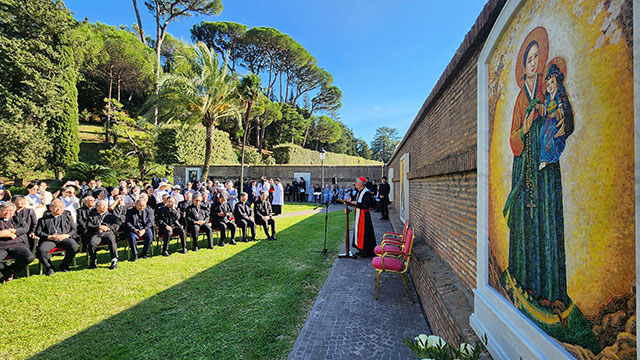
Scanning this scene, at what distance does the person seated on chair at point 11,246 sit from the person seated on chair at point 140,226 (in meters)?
1.59

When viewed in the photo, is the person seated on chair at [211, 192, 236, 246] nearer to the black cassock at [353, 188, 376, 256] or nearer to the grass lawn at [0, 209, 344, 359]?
the grass lawn at [0, 209, 344, 359]

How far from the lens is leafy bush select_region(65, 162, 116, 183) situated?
17.5 metres

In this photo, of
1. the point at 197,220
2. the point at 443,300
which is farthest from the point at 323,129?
the point at 443,300

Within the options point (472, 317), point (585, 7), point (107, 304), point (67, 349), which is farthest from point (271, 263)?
point (585, 7)

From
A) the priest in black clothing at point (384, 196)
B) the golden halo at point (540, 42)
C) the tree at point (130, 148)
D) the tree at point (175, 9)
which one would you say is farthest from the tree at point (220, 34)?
the golden halo at point (540, 42)

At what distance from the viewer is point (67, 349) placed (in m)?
2.80

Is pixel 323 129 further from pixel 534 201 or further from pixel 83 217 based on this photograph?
pixel 534 201

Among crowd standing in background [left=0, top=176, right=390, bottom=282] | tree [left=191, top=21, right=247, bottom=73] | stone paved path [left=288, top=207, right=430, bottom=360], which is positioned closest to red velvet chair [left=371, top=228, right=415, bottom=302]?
stone paved path [left=288, top=207, right=430, bottom=360]

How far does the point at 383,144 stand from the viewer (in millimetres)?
70812

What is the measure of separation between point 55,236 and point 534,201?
24.6ft

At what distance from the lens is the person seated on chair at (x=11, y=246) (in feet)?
15.0

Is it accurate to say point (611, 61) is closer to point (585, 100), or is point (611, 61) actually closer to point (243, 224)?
point (585, 100)

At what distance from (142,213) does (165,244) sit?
948 mm

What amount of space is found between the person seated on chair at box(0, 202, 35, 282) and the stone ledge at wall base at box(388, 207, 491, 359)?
6.70 meters
